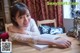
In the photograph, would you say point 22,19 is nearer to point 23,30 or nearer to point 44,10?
point 23,30

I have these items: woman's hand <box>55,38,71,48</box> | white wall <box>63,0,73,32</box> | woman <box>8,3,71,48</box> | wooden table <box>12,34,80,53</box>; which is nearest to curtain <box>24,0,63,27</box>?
white wall <box>63,0,73,32</box>

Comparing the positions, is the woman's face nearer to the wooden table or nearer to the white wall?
the wooden table

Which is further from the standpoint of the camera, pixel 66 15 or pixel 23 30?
pixel 66 15

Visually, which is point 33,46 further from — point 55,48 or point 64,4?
point 64,4

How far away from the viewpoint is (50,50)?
1.29 m

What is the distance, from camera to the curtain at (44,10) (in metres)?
2.82

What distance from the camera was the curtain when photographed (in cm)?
282

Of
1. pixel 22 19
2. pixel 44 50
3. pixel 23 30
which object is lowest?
pixel 44 50

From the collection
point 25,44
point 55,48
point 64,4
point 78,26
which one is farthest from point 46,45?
point 64,4

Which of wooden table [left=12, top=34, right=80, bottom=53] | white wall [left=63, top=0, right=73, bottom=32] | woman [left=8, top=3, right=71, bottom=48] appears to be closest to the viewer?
wooden table [left=12, top=34, right=80, bottom=53]

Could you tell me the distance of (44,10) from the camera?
9.40 feet

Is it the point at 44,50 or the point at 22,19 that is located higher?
the point at 22,19

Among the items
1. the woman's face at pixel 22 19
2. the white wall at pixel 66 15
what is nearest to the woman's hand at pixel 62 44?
the woman's face at pixel 22 19

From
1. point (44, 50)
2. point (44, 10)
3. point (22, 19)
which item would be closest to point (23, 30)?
point (22, 19)
